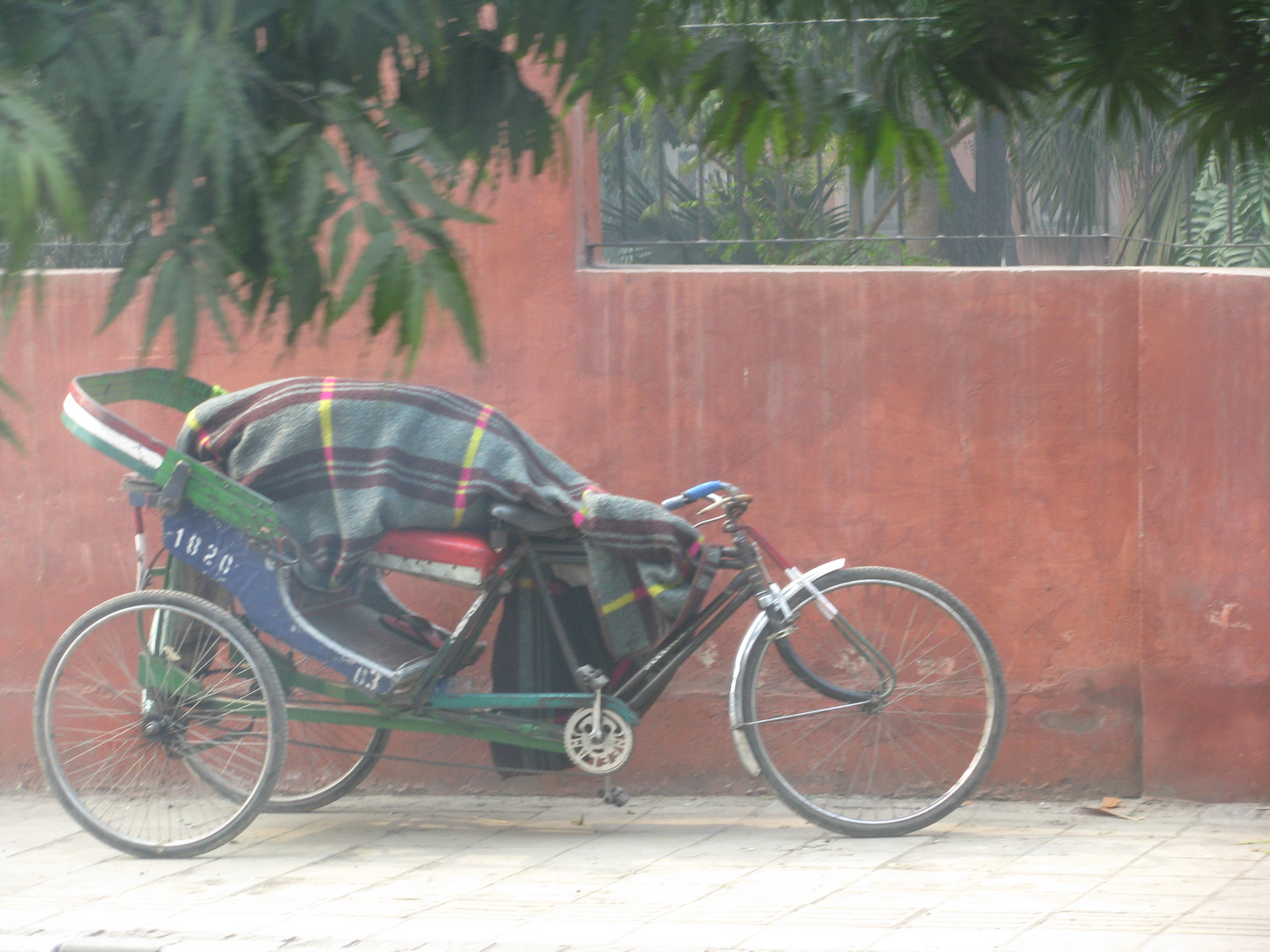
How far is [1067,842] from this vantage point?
15.3ft

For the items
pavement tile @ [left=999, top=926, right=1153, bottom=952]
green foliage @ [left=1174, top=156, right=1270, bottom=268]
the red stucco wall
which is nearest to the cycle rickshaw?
the red stucco wall

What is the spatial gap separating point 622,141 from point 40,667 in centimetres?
290

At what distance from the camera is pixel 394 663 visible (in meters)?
4.74

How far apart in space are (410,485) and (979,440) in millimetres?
1942

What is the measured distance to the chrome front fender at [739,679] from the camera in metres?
4.64

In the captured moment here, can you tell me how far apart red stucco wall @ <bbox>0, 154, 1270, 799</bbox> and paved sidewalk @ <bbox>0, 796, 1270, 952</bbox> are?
0.31 m

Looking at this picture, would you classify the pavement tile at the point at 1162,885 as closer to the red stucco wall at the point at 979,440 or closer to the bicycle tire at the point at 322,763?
the red stucco wall at the point at 979,440

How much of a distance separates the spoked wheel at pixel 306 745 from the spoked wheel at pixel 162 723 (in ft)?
0.36

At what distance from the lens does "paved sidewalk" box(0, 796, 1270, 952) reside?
384cm

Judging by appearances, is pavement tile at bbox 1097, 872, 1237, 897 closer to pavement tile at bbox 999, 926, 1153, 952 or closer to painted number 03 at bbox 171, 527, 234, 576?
pavement tile at bbox 999, 926, 1153, 952

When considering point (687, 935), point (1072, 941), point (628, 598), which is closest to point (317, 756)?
point (628, 598)

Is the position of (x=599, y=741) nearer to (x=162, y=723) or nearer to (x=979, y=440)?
(x=162, y=723)

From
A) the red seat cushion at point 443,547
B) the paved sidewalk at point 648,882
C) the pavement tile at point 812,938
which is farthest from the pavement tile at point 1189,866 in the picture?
the red seat cushion at point 443,547

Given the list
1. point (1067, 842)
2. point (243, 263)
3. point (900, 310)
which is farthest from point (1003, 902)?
point (243, 263)
